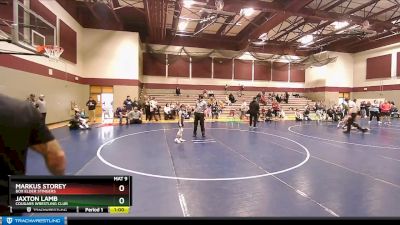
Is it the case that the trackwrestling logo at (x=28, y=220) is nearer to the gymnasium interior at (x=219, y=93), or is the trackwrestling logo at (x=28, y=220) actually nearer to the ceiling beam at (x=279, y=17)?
the gymnasium interior at (x=219, y=93)

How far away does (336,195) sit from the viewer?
3.90 m

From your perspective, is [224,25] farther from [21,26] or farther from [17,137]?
[17,137]

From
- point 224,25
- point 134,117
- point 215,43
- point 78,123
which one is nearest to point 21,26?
point 78,123

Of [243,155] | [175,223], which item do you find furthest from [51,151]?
[243,155]

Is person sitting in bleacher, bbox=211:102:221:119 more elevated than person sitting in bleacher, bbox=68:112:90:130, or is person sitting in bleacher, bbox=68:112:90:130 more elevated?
person sitting in bleacher, bbox=211:102:221:119

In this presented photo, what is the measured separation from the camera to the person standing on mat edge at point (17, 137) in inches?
41.6

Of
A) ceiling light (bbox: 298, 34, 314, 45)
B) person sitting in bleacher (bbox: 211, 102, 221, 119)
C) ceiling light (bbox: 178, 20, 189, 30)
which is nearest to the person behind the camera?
person sitting in bleacher (bbox: 211, 102, 221, 119)

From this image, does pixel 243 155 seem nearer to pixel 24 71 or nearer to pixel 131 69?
pixel 24 71

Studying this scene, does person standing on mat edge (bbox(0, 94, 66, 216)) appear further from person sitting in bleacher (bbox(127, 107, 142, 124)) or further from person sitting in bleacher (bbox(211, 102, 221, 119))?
person sitting in bleacher (bbox(211, 102, 221, 119))
